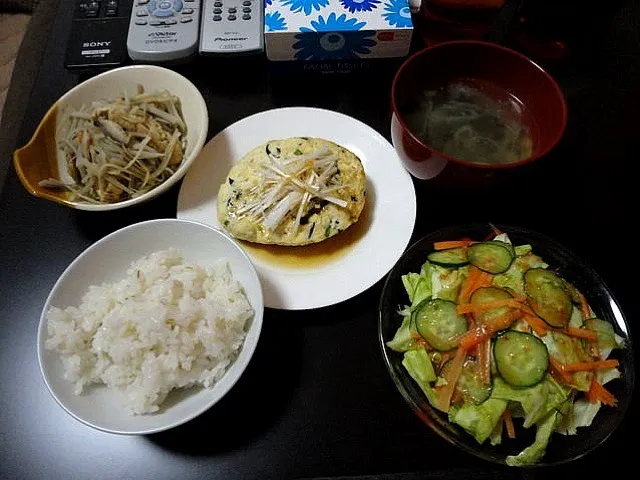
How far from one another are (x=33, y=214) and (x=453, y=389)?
40.1 inches

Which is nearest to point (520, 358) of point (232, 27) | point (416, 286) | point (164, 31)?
point (416, 286)

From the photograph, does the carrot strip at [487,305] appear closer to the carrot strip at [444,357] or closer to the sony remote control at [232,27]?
the carrot strip at [444,357]

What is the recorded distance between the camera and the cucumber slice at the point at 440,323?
3.04 ft

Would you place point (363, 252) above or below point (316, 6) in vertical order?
below

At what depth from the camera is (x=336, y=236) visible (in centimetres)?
118

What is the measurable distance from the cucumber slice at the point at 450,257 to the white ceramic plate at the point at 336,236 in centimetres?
8

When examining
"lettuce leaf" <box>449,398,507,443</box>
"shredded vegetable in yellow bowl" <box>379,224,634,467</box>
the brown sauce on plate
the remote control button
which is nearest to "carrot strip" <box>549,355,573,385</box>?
"shredded vegetable in yellow bowl" <box>379,224,634,467</box>

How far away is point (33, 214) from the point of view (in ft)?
4.07

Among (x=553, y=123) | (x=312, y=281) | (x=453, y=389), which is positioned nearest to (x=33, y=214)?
(x=312, y=281)

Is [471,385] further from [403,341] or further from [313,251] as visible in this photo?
[313,251]

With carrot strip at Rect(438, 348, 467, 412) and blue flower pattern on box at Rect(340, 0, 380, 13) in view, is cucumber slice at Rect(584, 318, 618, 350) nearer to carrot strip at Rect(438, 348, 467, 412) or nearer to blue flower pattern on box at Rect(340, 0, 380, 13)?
carrot strip at Rect(438, 348, 467, 412)

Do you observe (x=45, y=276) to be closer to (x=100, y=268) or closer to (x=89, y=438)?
(x=100, y=268)

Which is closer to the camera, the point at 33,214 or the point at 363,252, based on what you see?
the point at 363,252

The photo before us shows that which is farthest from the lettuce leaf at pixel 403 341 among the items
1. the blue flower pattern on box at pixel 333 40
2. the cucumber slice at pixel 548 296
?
the blue flower pattern on box at pixel 333 40
